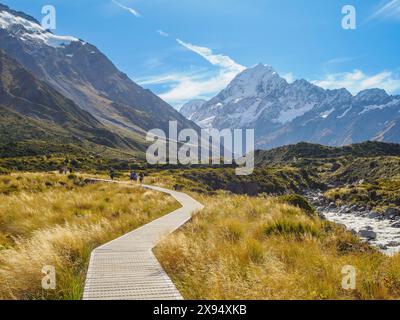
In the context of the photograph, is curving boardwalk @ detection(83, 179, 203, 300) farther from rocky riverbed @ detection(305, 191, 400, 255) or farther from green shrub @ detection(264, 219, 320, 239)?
rocky riverbed @ detection(305, 191, 400, 255)

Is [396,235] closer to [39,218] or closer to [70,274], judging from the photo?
[39,218]

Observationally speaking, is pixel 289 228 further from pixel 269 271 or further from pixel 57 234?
pixel 57 234

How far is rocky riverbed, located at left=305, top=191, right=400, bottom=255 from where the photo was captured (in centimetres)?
2084

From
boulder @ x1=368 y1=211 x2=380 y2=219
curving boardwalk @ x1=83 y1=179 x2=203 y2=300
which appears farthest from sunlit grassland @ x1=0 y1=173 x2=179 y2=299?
boulder @ x1=368 y1=211 x2=380 y2=219

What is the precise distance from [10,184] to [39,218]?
20389 mm

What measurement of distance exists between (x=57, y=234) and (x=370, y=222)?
28494 millimetres

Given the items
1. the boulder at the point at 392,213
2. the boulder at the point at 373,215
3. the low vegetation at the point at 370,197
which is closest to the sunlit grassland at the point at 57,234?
the boulder at the point at 373,215

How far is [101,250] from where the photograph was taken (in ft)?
34.0

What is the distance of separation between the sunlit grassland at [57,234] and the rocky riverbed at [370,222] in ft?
35.7

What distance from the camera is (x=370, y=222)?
32.4 metres
